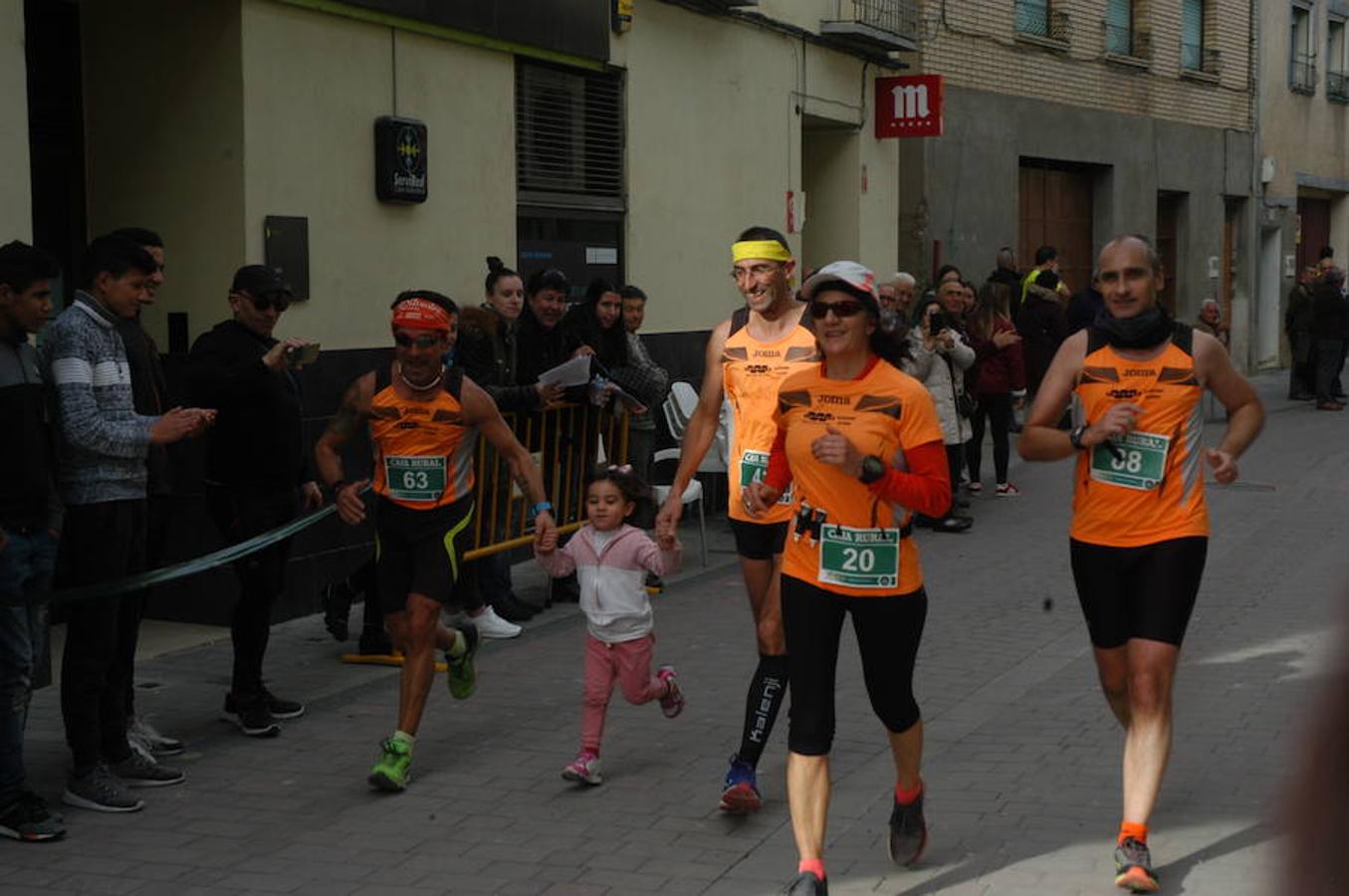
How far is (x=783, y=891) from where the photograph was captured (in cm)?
553

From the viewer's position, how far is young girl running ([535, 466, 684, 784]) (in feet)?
22.8

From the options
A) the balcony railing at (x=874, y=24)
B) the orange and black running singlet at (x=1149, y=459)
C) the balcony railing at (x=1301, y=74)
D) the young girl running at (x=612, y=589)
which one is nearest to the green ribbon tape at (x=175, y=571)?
the young girl running at (x=612, y=589)

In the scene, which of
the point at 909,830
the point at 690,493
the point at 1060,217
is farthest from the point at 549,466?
the point at 1060,217

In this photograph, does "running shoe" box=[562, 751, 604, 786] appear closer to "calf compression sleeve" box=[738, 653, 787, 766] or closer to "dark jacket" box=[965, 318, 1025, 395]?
"calf compression sleeve" box=[738, 653, 787, 766]

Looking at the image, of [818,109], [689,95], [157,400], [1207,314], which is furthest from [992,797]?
[1207,314]

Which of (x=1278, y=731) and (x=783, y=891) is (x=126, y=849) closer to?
(x=783, y=891)

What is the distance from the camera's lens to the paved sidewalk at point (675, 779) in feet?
18.9

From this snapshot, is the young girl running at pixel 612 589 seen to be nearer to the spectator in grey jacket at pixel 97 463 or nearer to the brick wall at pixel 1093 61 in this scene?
the spectator in grey jacket at pixel 97 463

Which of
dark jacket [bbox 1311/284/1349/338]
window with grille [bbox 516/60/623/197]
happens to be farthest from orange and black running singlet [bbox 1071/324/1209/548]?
dark jacket [bbox 1311/284/1349/338]

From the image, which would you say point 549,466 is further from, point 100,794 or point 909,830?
point 909,830

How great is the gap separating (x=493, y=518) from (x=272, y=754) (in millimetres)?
2916

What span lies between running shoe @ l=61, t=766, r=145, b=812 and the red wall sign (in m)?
13.3

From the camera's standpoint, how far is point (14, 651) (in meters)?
6.15

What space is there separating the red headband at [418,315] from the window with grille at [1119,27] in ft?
Result: 68.2
